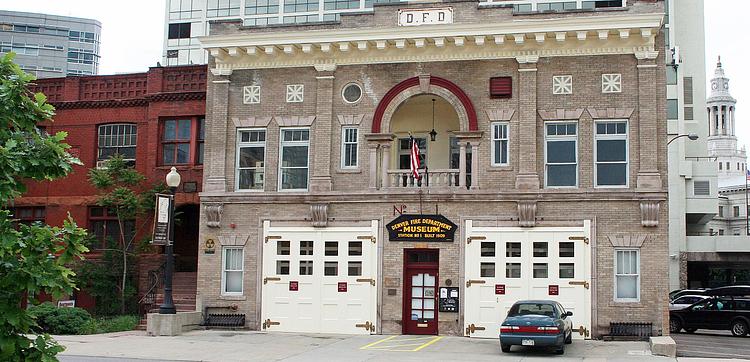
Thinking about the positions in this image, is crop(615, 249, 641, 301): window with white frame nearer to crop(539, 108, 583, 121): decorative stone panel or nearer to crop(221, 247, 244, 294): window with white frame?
crop(539, 108, 583, 121): decorative stone panel

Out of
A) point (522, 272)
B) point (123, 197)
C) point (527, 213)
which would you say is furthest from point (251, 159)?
→ point (522, 272)

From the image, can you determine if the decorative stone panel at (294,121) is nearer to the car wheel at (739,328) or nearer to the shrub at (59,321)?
the shrub at (59,321)

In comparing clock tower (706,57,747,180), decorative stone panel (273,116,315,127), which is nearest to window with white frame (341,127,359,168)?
decorative stone panel (273,116,315,127)

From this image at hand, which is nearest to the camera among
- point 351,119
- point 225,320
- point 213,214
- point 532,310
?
point 532,310

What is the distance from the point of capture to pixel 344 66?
1093 inches

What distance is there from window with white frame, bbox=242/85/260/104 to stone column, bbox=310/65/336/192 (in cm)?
211

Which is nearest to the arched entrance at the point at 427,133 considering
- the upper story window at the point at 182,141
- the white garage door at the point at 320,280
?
the white garage door at the point at 320,280

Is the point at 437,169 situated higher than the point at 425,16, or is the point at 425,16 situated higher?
the point at 425,16

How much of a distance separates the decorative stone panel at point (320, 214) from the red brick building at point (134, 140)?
6172 mm

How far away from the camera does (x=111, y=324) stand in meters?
27.3

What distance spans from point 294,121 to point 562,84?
346 inches

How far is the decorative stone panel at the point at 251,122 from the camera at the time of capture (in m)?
28.1

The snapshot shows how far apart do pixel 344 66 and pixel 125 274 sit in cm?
1107

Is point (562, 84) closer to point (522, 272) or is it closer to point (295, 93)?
point (522, 272)
